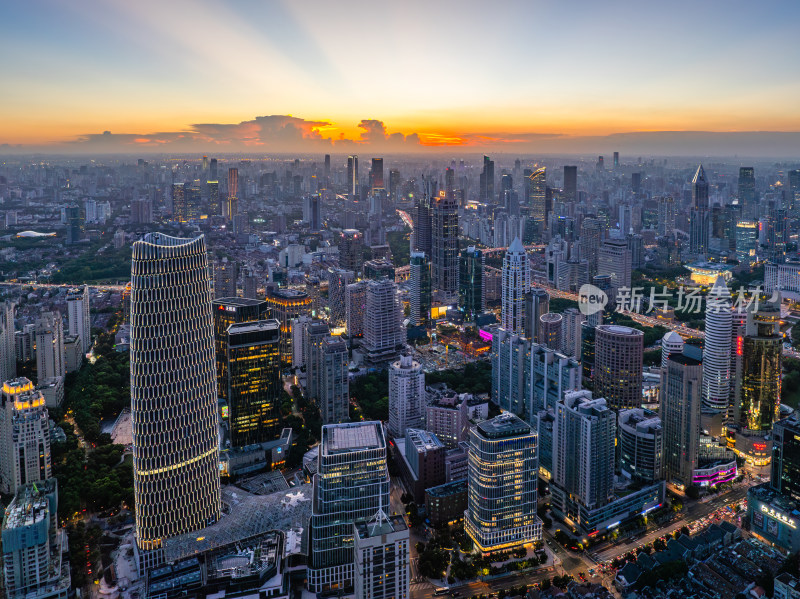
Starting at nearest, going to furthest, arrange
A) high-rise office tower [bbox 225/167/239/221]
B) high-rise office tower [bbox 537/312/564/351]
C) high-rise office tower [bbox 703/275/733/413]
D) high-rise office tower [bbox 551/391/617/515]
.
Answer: high-rise office tower [bbox 551/391/617/515]
high-rise office tower [bbox 703/275/733/413]
high-rise office tower [bbox 537/312/564/351]
high-rise office tower [bbox 225/167/239/221]

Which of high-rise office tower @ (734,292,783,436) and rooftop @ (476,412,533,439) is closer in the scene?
rooftop @ (476,412,533,439)

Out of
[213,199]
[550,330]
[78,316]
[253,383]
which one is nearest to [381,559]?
[253,383]

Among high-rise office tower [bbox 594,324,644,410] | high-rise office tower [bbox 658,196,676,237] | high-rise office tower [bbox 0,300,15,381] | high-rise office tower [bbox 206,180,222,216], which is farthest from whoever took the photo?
high-rise office tower [bbox 206,180,222,216]

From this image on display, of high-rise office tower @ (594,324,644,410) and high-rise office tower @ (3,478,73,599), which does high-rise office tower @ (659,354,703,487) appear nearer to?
high-rise office tower @ (594,324,644,410)

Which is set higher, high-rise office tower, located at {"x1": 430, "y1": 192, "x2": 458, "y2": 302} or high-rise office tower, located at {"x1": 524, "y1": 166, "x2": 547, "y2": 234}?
high-rise office tower, located at {"x1": 524, "y1": 166, "x2": 547, "y2": 234}

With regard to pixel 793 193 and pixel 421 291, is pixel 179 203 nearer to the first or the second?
pixel 421 291

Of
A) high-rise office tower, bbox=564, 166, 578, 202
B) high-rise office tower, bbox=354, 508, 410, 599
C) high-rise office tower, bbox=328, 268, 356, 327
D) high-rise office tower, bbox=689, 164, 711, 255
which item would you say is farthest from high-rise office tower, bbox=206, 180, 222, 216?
high-rise office tower, bbox=354, 508, 410, 599

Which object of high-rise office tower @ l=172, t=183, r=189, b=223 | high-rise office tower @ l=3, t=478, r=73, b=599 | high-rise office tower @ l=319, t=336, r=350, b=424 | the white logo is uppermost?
high-rise office tower @ l=172, t=183, r=189, b=223

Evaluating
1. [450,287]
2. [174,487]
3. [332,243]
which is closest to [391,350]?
[450,287]

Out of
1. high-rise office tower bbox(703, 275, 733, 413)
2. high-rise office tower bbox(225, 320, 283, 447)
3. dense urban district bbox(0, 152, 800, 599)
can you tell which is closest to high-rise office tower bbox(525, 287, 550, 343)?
dense urban district bbox(0, 152, 800, 599)
